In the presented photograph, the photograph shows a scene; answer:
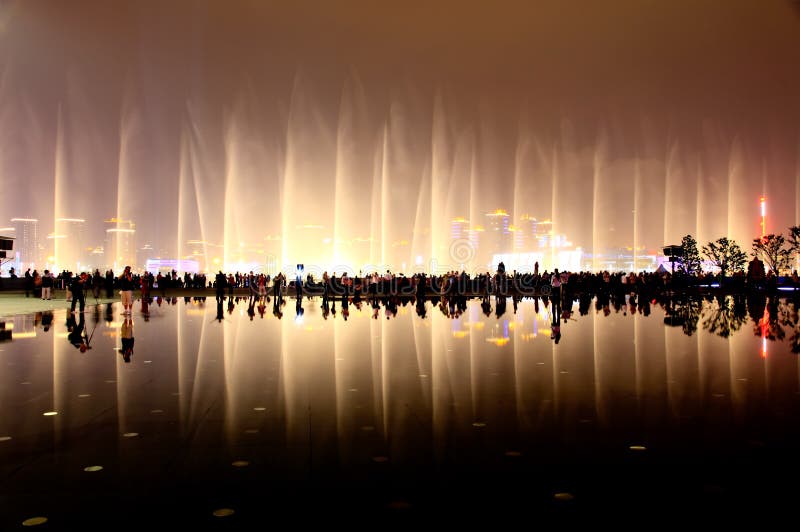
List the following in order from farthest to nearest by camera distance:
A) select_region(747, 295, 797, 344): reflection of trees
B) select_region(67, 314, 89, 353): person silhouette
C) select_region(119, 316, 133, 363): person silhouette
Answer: select_region(747, 295, 797, 344): reflection of trees < select_region(67, 314, 89, 353): person silhouette < select_region(119, 316, 133, 363): person silhouette

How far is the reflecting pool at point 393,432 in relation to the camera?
145 inches

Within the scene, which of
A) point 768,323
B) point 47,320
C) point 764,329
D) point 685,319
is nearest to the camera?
point 764,329

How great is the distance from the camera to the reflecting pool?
3688mm

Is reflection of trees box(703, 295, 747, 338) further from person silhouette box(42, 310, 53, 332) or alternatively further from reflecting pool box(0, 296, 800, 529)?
person silhouette box(42, 310, 53, 332)

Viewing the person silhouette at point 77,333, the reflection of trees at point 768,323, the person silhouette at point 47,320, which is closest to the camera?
the person silhouette at point 77,333

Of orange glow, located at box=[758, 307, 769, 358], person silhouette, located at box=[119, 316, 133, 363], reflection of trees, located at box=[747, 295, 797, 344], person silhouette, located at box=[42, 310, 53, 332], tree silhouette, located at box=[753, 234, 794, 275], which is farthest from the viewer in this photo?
tree silhouette, located at box=[753, 234, 794, 275]

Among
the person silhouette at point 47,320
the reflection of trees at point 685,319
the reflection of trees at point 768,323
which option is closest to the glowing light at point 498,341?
the reflection of trees at point 685,319

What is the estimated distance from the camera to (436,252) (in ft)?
181

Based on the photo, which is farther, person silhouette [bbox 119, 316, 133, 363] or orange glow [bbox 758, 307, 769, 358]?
orange glow [bbox 758, 307, 769, 358]

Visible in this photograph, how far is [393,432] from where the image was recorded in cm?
522

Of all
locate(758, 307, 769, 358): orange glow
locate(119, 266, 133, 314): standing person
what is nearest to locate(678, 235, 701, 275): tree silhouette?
locate(758, 307, 769, 358): orange glow

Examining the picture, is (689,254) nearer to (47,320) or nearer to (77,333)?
(47,320)

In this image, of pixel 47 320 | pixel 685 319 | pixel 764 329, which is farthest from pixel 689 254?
pixel 47 320

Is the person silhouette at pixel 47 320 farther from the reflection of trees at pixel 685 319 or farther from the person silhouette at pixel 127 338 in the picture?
the reflection of trees at pixel 685 319
